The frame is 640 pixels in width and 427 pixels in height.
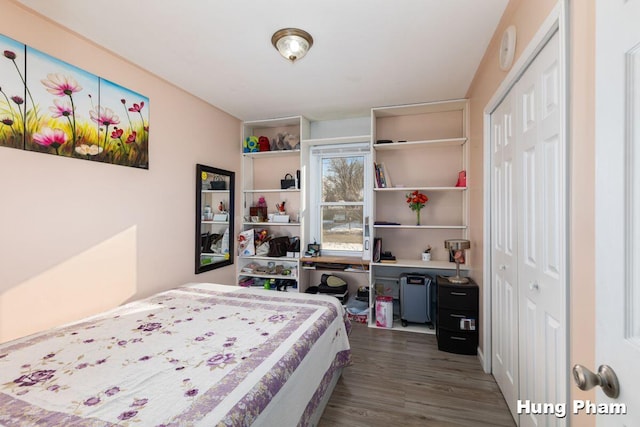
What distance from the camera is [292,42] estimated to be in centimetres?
195

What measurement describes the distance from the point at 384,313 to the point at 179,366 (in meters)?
2.40

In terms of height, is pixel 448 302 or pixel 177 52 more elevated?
pixel 177 52

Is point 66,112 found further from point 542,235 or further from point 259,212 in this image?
point 542,235

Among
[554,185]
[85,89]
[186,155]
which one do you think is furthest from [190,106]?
[554,185]

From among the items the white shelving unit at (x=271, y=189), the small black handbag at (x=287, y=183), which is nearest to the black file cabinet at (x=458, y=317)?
the white shelving unit at (x=271, y=189)

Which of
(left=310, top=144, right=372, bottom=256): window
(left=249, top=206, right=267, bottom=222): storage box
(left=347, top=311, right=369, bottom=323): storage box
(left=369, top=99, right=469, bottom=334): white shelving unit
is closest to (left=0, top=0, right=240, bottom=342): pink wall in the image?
(left=249, top=206, right=267, bottom=222): storage box

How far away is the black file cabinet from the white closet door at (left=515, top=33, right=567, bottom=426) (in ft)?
3.13

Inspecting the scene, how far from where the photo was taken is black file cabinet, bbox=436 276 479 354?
8.46 feet

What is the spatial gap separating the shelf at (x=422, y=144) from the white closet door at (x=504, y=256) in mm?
867

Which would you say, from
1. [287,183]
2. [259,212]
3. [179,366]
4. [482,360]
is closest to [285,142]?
[287,183]

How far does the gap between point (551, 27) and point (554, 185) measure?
0.68 metres

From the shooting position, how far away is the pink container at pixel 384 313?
126 inches

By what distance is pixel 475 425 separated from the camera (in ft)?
5.72

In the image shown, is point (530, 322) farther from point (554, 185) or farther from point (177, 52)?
point (177, 52)
